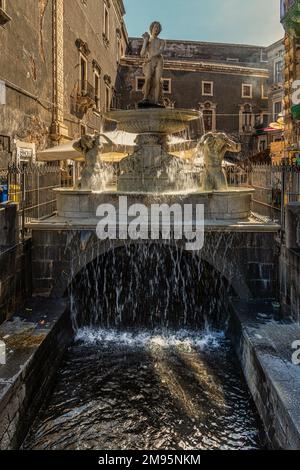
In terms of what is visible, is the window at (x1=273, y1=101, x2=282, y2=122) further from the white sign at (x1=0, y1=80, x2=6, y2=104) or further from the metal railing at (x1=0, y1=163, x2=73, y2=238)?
the metal railing at (x1=0, y1=163, x2=73, y2=238)

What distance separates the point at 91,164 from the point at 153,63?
129 inches

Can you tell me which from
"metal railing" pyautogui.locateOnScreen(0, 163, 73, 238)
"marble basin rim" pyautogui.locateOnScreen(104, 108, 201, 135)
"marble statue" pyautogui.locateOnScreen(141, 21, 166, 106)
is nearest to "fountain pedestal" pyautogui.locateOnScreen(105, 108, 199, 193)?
"marble basin rim" pyautogui.locateOnScreen(104, 108, 201, 135)

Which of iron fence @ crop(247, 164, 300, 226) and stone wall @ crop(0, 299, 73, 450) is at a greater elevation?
iron fence @ crop(247, 164, 300, 226)

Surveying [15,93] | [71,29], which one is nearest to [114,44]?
[71,29]

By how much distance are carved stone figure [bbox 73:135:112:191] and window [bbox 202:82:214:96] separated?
3340 cm

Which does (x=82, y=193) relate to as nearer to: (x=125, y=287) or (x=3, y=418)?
(x=125, y=287)

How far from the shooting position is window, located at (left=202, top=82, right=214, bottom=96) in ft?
135

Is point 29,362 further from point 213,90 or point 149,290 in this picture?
point 213,90

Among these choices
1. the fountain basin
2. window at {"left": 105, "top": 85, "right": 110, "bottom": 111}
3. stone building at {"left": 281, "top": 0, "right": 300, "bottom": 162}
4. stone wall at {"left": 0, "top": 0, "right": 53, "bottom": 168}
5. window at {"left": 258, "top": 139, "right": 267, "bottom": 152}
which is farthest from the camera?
window at {"left": 258, "top": 139, "right": 267, "bottom": 152}

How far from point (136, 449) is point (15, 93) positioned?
11288 millimetres

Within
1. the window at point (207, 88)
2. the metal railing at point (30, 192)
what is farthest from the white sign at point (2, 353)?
the window at point (207, 88)

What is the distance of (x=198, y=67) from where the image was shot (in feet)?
133

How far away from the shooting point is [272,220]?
9031 mm

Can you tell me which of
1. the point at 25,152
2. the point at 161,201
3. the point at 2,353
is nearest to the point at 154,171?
the point at 161,201
